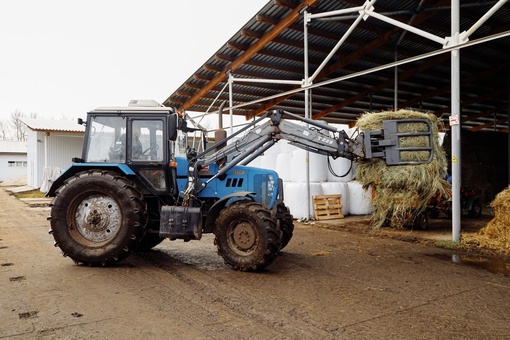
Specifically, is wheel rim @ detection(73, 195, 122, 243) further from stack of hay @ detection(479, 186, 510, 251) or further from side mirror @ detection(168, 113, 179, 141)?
stack of hay @ detection(479, 186, 510, 251)

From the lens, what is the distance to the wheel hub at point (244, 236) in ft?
19.3

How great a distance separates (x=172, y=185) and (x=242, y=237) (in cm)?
142

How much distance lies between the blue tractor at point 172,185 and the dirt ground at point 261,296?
479mm

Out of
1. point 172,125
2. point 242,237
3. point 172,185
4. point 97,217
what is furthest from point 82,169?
point 242,237

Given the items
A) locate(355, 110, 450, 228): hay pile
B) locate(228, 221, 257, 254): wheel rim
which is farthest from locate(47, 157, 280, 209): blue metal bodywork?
locate(355, 110, 450, 228): hay pile

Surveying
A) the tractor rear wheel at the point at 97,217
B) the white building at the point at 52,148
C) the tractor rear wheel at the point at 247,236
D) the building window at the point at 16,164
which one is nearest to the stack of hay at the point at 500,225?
the tractor rear wheel at the point at 247,236

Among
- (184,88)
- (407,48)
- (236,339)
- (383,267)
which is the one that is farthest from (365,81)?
(236,339)

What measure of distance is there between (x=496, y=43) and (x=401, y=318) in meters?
12.1

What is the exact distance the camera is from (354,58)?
44.2 feet

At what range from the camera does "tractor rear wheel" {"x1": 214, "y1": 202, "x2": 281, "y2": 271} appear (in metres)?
5.70

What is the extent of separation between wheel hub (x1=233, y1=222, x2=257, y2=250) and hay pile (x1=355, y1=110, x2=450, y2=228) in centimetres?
369

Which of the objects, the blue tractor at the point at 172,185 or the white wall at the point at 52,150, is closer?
the blue tractor at the point at 172,185

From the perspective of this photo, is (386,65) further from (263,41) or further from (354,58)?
(354,58)

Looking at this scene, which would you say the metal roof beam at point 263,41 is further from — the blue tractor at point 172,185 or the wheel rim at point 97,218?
the wheel rim at point 97,218
